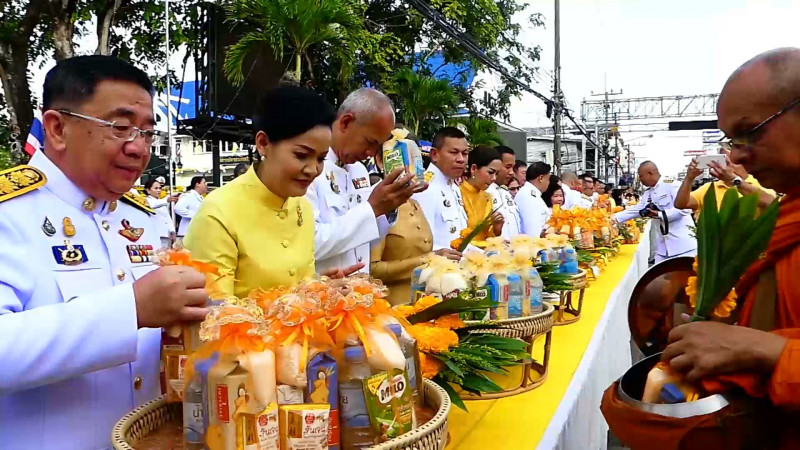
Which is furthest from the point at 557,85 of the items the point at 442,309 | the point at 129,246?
the point at 129,246

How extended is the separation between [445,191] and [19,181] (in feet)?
11.4

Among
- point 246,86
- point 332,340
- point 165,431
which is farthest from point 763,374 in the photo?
point 246,86

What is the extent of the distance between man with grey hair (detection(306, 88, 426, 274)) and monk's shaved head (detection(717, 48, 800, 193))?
114 centimetres

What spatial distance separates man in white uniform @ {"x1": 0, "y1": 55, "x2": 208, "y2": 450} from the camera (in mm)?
1100

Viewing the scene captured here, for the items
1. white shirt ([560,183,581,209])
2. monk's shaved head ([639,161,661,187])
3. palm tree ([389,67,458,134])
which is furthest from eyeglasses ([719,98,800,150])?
palm tree ([389,67,458,134])

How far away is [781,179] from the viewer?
4.42 feet

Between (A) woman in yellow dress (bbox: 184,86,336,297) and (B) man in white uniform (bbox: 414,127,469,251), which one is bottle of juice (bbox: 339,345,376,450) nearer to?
(A) woman in yellow dress (bbox: 184,86,336,297)

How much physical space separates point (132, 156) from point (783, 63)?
1.39 meters

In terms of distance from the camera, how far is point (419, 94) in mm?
12086

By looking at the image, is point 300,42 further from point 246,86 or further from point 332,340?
point 332,340

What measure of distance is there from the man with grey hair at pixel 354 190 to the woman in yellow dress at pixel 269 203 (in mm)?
435

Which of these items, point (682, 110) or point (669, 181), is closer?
point (669, 181)

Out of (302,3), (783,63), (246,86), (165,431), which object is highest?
(302,3)

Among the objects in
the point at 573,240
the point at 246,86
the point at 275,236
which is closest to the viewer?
the point at 275,236
